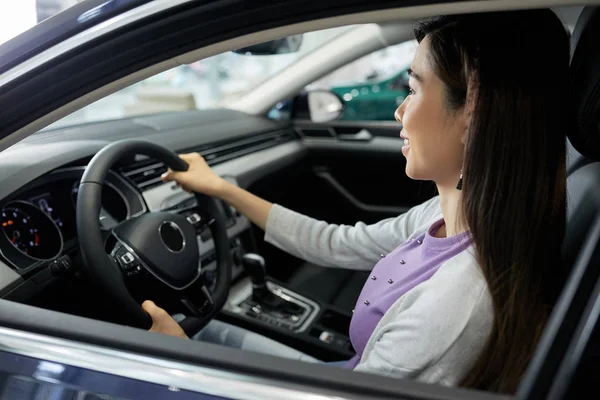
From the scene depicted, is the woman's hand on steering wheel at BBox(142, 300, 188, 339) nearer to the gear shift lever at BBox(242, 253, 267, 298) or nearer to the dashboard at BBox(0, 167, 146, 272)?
the dashboard at BBox(0, 167, 146, 272)

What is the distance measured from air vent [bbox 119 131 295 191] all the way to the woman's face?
0.87 meters

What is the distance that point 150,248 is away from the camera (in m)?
1.37

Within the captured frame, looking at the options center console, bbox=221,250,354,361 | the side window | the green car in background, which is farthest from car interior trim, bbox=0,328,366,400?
the green car in background

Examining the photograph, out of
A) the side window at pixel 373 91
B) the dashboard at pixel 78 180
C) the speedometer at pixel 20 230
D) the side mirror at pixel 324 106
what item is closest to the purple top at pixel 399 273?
the dashboard at pixel 78 180

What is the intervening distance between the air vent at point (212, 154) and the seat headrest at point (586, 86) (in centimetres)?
115

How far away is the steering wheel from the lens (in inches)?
47.4

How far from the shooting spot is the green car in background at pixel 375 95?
501 cm

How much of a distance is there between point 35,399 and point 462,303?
2.04ft

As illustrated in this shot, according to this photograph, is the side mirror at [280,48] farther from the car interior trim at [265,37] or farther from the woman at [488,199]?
the car interior trim at [265,37]

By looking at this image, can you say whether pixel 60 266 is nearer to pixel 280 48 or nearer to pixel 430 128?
pixel 430 128

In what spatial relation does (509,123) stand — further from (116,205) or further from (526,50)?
(116,205)

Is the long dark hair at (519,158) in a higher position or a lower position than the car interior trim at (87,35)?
lower

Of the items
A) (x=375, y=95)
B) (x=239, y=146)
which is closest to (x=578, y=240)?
(x=239, y=146)

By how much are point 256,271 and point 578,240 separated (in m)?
1.21
